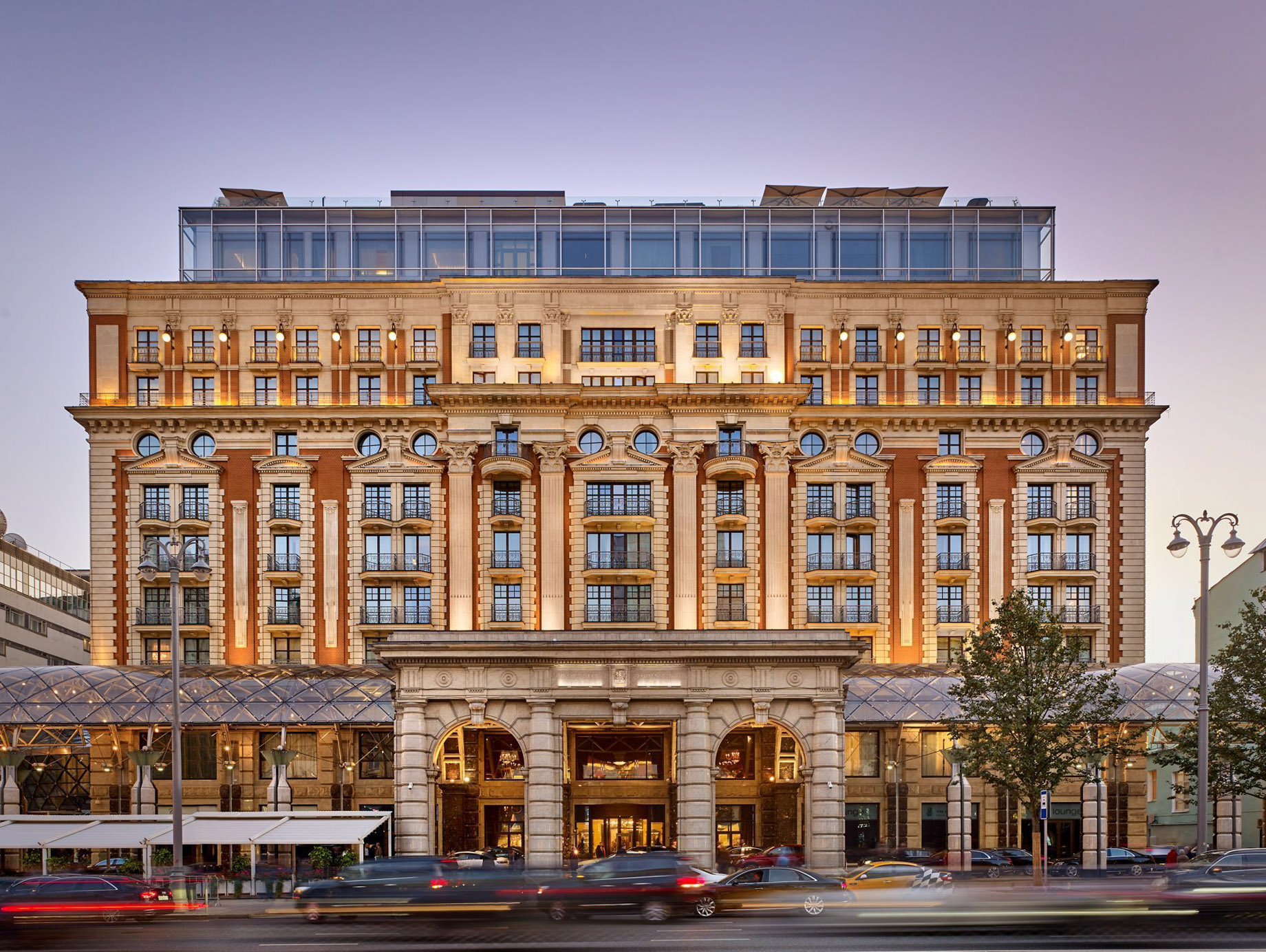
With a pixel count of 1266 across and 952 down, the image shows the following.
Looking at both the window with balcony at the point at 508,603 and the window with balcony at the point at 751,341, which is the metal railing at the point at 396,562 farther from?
the window with balcony at the point at 751,341

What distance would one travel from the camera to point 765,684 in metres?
51.7

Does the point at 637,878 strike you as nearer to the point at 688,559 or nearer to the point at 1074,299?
the point at 688,559

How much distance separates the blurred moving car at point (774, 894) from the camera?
3566 centimetres

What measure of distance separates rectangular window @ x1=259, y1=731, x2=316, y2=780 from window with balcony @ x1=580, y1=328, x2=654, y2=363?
26178mm

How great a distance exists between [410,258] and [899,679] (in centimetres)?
3807

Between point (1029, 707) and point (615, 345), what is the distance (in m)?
32.7

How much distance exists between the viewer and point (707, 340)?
72.9 meters

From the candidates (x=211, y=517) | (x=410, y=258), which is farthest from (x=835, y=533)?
(x=211, y=517)

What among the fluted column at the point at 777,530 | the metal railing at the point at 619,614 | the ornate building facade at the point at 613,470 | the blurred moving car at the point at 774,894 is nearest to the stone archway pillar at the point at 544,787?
the blurred moving car at the point at 774,894

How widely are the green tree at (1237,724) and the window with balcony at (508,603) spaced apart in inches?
1349

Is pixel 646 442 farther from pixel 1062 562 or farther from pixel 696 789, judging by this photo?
pixel 696 789

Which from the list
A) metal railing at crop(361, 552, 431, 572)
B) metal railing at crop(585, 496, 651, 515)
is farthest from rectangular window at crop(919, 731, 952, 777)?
metal railing at crop(361, 552, 431, 572)

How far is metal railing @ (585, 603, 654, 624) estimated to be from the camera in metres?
70.1

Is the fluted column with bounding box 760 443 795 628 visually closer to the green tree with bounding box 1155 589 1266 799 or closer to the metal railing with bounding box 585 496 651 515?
the metal railing with bounding box 585 496 651 515
